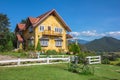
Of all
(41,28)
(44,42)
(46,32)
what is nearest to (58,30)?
(46,32)

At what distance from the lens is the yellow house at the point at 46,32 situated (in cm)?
5166

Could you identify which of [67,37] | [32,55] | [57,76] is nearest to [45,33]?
[67,37]

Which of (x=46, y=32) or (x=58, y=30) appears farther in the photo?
(x=58, y=30)

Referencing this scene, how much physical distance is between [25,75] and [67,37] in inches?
1637

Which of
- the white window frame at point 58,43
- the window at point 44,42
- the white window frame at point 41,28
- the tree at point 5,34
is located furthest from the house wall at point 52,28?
the tree at point 5,34

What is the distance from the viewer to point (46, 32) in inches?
2046

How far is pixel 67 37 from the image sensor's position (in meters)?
59.0

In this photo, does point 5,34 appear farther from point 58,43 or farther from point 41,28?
point 58,43

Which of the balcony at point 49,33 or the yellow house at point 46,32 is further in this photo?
the balcony at point 49,33

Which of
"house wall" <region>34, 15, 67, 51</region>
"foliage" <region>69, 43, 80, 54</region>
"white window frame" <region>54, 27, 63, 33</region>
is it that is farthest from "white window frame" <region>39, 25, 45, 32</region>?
"foliage" <region>69, 43, 80, 54</region>

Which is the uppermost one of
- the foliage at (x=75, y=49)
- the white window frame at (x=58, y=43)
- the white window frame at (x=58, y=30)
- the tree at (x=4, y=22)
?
the tree at (x=4, y=22)

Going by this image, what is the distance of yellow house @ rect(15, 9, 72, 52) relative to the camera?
2034 inches

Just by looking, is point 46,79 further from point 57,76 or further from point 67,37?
point 67,37

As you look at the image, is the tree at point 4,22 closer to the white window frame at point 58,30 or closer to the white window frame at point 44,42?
the white window frame at point 44,42
